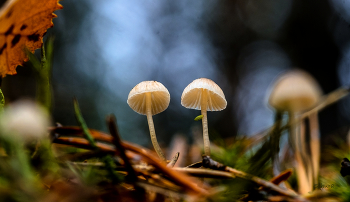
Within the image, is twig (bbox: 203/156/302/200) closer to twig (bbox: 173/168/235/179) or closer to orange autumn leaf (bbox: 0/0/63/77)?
twig (bbox: 173/168/235/179)

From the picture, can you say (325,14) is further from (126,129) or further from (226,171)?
(226,171)

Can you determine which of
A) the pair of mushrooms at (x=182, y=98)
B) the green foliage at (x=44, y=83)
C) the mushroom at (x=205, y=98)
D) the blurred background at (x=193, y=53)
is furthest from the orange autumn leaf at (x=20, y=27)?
the blurred background at (x=193, y=53)

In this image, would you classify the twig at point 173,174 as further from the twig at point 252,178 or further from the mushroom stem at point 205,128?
the mushroom stem at point 205,128

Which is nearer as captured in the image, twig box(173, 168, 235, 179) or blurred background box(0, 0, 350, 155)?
twig box(173, 168, 235, 179)

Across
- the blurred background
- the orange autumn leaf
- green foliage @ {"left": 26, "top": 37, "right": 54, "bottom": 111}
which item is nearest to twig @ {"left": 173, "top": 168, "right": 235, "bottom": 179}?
green foliage @ {"left": 26, "top": 37, "right": 54, "bottom": 111}

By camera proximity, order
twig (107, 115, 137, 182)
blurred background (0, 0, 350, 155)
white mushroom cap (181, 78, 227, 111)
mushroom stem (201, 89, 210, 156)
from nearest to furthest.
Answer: twig (107, 115, 137, 182)
mushroom stem (201, 89, 210, 156)
white mushroom cap (181, 78, 227, 111)
blurred background (0, 0, 350, 155)

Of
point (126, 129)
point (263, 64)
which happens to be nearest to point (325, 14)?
point (263, 64)
